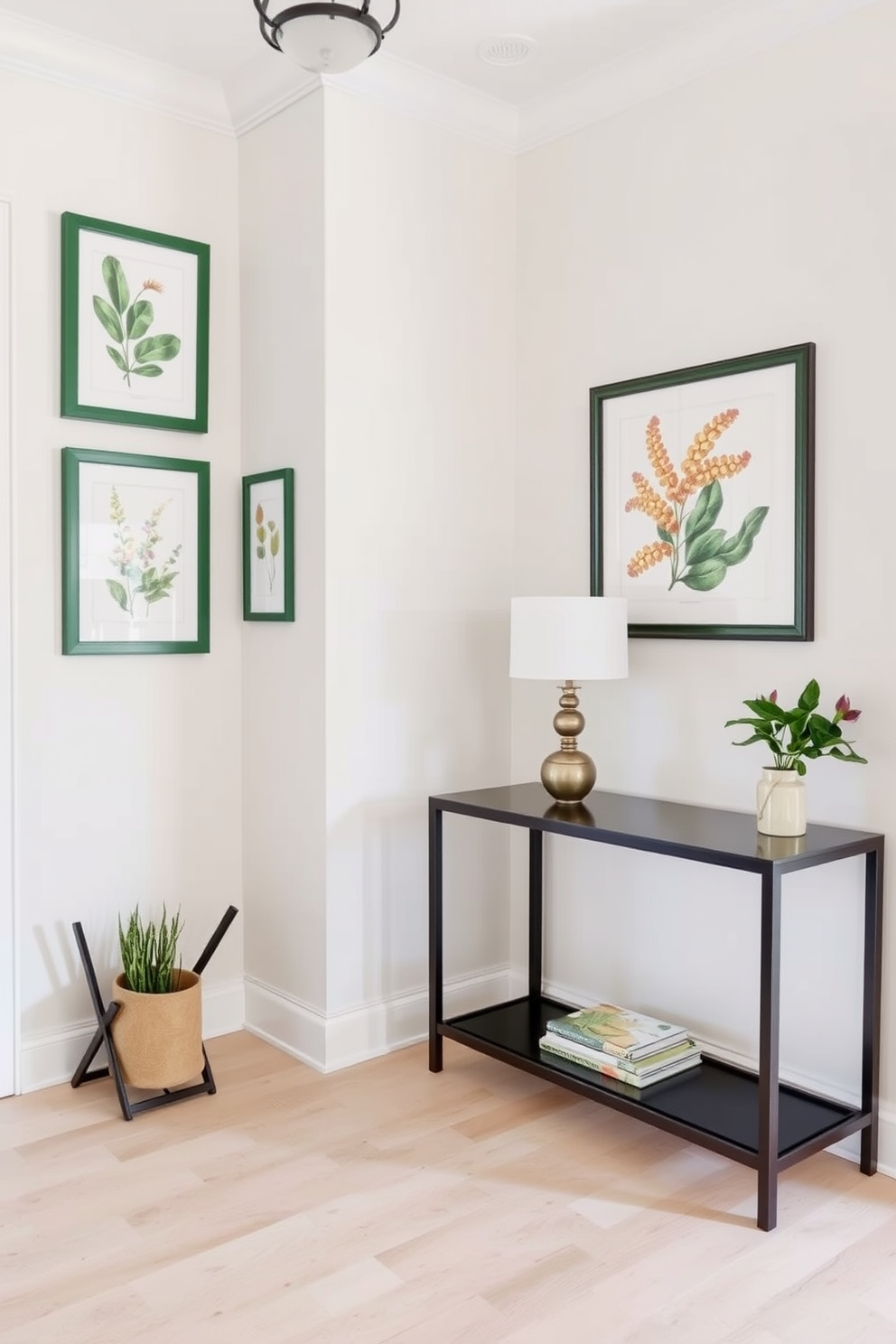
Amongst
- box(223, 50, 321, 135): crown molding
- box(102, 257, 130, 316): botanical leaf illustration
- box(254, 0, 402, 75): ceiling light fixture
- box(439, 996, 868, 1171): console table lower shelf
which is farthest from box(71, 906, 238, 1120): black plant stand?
box(223, 50, 321, 135): crown molding

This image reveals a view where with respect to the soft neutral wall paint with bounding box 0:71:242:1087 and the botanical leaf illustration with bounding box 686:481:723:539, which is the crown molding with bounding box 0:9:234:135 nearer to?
the soft neutral wall paint with bounding box 0:71:242:1087

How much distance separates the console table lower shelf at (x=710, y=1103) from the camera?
2.20 meters

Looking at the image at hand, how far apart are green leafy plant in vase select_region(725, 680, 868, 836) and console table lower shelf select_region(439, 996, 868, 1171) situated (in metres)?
0.59

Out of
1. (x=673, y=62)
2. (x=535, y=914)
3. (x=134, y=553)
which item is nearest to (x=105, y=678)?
(x=134, y=553)

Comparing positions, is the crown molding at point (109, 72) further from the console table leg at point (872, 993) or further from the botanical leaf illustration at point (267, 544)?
the console table leg at point (872, 993)

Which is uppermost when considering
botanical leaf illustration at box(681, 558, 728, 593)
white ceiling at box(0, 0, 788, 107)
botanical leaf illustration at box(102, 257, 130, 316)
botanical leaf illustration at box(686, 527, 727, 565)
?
white ceiling at box(0, 0, 788, 107)

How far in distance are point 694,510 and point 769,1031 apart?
48.8 inches

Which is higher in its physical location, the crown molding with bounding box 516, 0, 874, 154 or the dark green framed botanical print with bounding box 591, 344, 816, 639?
the crown molding with bounding box 516, 0, 874, 154

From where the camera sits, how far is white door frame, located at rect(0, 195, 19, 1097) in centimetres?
270

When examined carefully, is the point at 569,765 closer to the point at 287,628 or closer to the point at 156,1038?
the point at 287,628

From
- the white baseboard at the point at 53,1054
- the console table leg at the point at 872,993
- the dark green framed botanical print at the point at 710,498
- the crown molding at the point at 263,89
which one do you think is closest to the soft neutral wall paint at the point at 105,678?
the white baseboard at the point at 53,1054

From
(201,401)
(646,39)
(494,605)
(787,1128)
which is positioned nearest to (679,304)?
(646,39)

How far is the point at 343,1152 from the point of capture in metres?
2.44

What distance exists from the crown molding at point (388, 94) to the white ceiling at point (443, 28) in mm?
27
